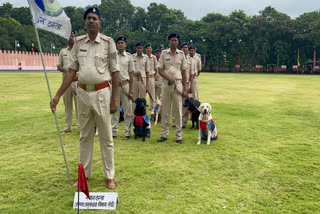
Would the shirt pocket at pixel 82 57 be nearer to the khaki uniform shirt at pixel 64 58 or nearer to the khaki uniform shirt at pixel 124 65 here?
the khaki uniform shirt at pixel 124 65

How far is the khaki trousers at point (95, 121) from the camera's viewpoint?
373 cm

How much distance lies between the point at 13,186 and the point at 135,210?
1.97m

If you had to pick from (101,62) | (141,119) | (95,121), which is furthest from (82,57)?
(141,119)

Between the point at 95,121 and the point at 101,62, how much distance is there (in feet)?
2.91

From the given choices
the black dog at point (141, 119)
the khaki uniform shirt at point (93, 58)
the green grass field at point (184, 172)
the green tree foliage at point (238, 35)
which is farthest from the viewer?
the green tree foliage at point (238, 35)

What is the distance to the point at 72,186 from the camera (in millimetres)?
3939

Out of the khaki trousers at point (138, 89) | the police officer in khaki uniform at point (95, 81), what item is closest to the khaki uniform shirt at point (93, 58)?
the police officer in khaki uniform at point (95, 81)

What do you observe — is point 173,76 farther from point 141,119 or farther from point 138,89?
point 138,89

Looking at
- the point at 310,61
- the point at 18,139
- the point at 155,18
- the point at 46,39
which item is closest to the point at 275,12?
the point at 310,61

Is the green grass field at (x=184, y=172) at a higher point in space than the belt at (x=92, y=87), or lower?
lower

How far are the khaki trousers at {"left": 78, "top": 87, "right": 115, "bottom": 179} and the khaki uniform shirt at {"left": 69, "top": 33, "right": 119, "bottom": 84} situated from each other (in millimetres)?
201

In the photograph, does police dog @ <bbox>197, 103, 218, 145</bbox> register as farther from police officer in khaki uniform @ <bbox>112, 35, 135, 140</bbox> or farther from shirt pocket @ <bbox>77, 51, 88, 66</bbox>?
shirt pocket @ <bbox>77, 51, 88, 66</bbox>

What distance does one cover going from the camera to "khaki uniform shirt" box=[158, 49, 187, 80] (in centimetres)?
610

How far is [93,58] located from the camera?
3.68 metres
